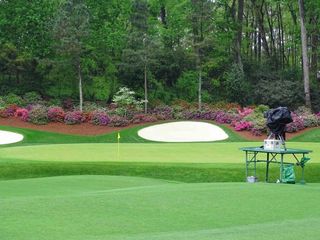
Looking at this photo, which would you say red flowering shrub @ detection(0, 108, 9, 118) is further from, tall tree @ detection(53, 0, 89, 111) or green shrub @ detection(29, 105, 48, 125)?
tall tree @ detection(53, 0, 89, 111)

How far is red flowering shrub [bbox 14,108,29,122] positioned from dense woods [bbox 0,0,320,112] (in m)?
4.84

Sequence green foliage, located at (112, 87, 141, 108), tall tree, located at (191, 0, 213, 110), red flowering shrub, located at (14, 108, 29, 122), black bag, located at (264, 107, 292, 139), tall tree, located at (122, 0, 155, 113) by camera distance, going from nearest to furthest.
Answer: black bag, located at (264, 107, 292, 139) → red flowering shrub, located at (14, 108, 29, 122) → green foliage, located at (112, 87, 141, 108) → tall tree, located at (122, 0, 155, 113) → tall tree, located at (191, 0, 213, 110)

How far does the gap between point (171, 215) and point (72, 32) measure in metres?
29.6

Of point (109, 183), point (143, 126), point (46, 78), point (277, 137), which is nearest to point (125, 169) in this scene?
point (109, 183)

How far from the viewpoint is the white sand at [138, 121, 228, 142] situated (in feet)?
97.0

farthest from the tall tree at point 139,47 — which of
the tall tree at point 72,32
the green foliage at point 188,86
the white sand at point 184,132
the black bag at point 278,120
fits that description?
the black bag at point 278,120

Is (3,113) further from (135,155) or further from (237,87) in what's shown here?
(237,87)

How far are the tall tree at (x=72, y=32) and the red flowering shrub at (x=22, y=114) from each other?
13.0 ft

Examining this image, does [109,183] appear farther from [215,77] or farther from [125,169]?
[215,77]

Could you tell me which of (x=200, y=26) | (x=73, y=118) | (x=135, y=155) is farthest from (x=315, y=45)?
(x=135, y=155)

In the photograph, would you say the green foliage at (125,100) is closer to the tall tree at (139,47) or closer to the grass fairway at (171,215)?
the tall tree at (139,47)

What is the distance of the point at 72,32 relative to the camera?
35219 mm

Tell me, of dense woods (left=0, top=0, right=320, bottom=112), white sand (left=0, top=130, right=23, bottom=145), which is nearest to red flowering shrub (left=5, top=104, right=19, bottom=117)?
white sand (left=0, top=130, right=23, bottom=145)

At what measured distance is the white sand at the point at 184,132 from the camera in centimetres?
2957
